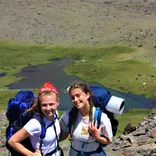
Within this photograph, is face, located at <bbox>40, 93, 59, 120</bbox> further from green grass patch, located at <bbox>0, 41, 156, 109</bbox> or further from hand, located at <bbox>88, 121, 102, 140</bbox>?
green grass patch, located at <bbox>0, 41, 156, 109</bbox>

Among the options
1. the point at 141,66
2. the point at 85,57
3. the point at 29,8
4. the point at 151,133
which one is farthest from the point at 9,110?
the point at 29,8

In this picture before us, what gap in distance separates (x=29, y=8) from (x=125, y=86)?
28544mm

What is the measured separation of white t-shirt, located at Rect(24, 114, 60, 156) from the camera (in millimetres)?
5371

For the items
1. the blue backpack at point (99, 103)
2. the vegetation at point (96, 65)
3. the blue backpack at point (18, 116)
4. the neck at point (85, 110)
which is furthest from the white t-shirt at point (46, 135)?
the vegetation at point (96, 65)

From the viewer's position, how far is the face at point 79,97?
558 centimetres

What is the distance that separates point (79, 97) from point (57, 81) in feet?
78.5

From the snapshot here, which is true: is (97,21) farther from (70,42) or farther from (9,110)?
(9,110)

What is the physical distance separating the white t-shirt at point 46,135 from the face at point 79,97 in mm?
396

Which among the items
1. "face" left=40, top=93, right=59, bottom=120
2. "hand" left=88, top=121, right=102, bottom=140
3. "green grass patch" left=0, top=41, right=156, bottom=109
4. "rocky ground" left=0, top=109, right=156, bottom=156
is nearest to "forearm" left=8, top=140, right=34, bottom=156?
"face" left=40, top=93, right=59, bottom=120

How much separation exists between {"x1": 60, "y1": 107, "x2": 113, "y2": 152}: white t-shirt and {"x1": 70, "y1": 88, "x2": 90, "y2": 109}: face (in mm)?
195

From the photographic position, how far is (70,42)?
140ft

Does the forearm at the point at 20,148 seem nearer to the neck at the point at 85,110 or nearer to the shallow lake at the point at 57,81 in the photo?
the neck at the point at 85,110

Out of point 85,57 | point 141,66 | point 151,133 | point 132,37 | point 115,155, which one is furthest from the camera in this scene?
point 132,37

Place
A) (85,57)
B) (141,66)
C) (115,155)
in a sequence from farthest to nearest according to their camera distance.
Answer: (85,57) → (141,66) → (115,155)
